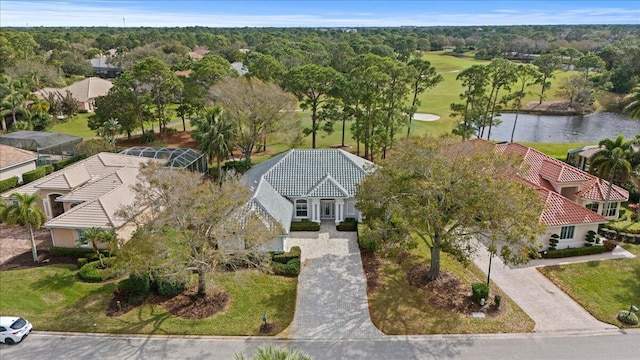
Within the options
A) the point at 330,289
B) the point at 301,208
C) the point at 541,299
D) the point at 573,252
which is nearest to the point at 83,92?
the point at 301,208

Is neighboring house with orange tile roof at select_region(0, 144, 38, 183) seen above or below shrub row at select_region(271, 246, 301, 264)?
above

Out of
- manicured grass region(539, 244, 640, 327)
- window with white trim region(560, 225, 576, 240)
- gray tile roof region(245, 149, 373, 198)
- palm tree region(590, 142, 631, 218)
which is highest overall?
palm tree region(590, 142, 631, 218)

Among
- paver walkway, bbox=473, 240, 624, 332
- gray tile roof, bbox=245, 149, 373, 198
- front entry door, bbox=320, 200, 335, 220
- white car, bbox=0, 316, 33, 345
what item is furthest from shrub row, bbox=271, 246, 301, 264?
white car, bbox=0, 316, 33, 345

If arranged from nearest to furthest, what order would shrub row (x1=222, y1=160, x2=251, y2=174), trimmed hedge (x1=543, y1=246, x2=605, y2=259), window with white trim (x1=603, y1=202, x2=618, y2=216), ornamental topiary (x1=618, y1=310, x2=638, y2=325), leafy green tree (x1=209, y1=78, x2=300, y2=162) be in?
ornamental topiary (x1=618, y1=310, x2=638, y2=325), trimmed hedge (x1=543, y1=246, x2=605, y2=259), window with white trim (x1=603, y1=202, x2=618, y2=216), leafy green tree (x1=209, y1=78, x2=300, y2=162), shrub row (x1=222, y1=160, x2=251, y2=174)

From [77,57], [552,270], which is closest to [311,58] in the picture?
[77,57]

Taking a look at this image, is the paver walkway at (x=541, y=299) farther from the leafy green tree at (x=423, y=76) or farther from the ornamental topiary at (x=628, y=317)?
the leafy green tree at (x=423, y=76)

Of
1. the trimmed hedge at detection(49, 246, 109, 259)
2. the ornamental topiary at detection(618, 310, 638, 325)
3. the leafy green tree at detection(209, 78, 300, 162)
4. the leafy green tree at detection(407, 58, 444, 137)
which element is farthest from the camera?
the leafy green tree at detection(407, 58, 444, 137)

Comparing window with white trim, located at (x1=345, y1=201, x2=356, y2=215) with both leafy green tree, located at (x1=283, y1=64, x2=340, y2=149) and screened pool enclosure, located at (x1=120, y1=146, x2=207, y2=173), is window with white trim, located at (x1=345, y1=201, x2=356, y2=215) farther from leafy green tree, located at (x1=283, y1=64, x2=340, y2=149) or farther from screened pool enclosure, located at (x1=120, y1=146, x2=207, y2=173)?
leafy green tree, located at (x1=283, y1=64, x2=340, y2=149)

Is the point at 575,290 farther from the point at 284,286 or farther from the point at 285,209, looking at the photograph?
the point at 285,209
